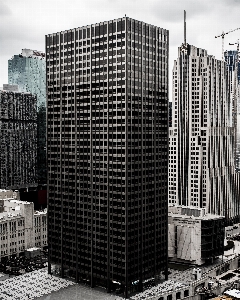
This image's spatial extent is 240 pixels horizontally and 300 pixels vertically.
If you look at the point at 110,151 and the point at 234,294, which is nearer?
the point at 110,151

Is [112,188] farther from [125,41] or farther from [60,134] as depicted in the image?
[125,41]

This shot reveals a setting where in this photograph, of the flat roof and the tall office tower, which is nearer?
the tall office tower

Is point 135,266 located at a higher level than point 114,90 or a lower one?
lower

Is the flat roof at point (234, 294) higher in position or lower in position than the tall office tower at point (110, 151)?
lower

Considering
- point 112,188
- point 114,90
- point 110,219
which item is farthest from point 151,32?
point 110,219

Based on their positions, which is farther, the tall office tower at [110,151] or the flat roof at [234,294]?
the flat roof at [234,294]

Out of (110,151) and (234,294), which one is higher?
(110,151)

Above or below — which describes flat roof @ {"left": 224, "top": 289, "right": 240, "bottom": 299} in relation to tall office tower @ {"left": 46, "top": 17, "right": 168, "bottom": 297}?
below

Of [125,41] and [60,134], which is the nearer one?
[125,41]
